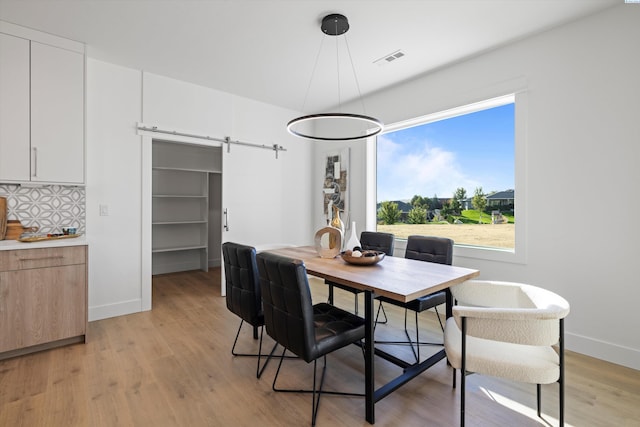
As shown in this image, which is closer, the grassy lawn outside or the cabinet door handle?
the cabinet door handle

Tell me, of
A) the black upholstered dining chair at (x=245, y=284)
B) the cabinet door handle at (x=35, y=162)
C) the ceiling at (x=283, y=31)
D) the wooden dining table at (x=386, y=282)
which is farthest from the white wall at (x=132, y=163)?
the wooden dining table at (x=386, y=282)

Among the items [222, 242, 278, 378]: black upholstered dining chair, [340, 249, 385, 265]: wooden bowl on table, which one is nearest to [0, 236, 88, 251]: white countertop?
[222, 242, 278, 378]: black upholstered dining chair

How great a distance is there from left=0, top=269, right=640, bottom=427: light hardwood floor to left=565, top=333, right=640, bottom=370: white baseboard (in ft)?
0.22

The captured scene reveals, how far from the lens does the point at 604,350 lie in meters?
2.44

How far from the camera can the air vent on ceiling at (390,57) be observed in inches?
124

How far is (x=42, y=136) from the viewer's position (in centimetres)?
283

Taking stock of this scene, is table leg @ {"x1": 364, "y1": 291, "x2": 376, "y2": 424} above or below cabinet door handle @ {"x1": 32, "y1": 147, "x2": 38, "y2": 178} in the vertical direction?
below

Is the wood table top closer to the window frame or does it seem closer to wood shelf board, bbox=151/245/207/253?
the window frame

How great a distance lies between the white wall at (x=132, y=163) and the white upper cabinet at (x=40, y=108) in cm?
32

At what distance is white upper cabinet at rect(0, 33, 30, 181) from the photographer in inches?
105

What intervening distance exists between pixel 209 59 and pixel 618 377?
179 inches

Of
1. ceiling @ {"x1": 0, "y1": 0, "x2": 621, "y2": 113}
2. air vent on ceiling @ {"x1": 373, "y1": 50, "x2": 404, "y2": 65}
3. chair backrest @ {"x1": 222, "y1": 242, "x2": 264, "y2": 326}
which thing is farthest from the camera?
air vent on ceiling @ {"x1": 373, "y1": 50, "x2": 404, "y2": 65}

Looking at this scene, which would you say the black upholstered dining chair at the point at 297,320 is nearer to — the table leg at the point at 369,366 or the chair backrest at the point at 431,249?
the table leg at the point at 369,366

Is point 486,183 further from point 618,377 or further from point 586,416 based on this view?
point 586,416
